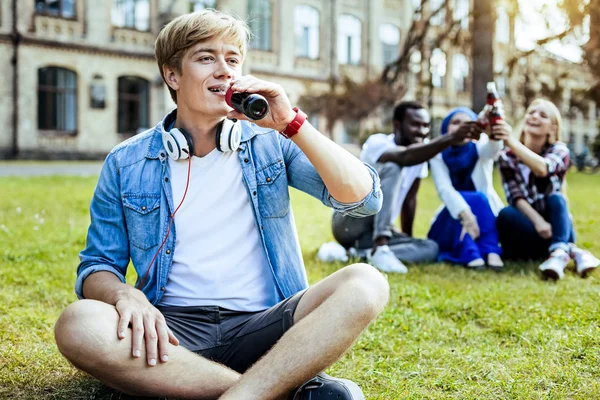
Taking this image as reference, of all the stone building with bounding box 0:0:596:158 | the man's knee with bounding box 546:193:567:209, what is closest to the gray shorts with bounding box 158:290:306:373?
the man's knee with bounding box 546:193:567:209

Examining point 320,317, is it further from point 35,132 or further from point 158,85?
point 158,85

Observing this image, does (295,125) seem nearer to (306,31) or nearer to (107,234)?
(107,234)

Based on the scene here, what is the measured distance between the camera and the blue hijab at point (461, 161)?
6.65 metres

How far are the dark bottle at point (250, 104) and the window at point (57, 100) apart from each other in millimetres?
26641

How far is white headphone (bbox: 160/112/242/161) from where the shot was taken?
294cm

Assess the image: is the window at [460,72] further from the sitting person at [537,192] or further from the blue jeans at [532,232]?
the blue jeans at [532,232]

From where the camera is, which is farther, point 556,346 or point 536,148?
point 536,148

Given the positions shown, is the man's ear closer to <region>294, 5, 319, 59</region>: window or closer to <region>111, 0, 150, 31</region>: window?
<region>111, 0, 150, 31</region>: window

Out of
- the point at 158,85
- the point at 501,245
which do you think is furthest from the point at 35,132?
the point at 501,245

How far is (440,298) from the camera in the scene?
500cm

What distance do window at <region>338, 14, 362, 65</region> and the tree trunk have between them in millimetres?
22082

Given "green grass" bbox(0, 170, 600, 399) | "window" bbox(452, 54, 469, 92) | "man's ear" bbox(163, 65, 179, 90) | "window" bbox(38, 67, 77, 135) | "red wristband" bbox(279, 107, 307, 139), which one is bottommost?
"green grass" bbox(0, 170, 600, 399)

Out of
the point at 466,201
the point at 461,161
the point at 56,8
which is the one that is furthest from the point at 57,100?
the point at 466,201

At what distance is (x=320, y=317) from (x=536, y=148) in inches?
179
